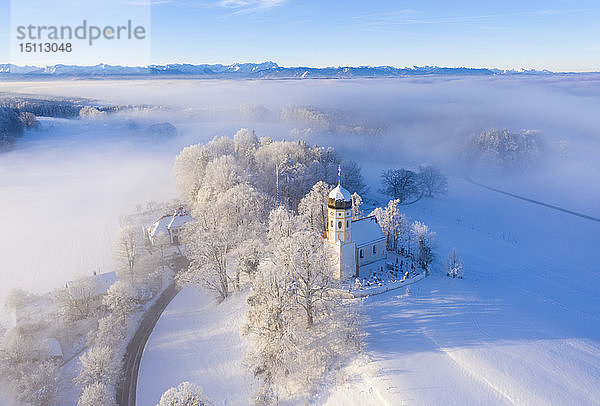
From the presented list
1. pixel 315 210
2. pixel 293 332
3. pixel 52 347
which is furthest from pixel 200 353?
pixel 315 210

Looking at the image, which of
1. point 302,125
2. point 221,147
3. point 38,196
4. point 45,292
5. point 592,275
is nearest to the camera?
point 45,292

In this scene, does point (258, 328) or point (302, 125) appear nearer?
point (258, 328)

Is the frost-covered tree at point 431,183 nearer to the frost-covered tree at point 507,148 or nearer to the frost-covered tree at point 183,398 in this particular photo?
the frost-covered tree at point 507,148

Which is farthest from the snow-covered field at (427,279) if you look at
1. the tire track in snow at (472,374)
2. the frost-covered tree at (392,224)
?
the frost-covered tree at (392,224)

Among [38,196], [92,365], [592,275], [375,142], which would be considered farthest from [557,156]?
[38,196]

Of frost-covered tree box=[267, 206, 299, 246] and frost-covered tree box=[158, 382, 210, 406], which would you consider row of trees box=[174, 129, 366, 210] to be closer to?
frost-covered tree box=[267, 206, 299, 246]

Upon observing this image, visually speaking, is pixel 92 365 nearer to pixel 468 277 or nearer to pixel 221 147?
pixel 468 277
